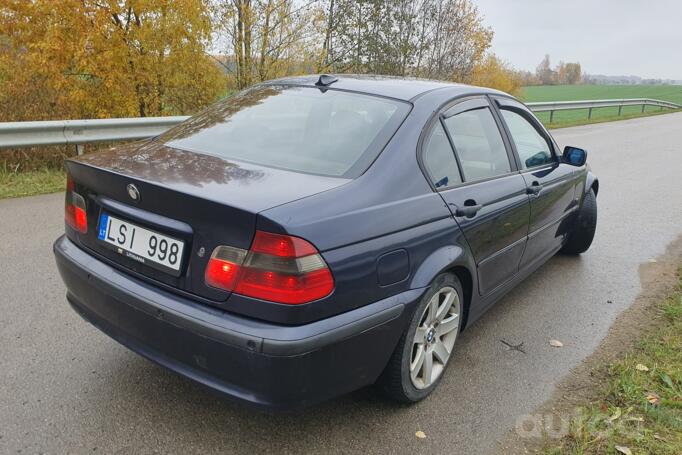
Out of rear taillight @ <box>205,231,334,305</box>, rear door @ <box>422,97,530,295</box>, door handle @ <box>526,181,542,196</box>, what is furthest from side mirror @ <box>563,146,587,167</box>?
rear taillight @ <box>205,231,334,305</box>

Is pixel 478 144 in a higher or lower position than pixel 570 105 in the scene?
lower

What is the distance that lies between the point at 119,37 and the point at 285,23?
5.19m

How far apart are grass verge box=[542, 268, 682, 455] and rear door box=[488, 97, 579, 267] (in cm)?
93

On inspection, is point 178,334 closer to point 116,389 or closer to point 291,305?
point 291,305

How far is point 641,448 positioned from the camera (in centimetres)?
241

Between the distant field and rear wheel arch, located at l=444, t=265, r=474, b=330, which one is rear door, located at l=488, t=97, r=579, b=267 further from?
the distant field

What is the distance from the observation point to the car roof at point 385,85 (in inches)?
116

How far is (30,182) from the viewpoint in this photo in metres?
6.47

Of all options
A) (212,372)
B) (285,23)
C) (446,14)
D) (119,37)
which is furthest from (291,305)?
(446,14)

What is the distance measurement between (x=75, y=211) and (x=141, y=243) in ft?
2.09

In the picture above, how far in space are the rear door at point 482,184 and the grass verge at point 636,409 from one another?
0.84m

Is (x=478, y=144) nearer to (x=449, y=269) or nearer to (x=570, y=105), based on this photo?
(x=449, y=269)

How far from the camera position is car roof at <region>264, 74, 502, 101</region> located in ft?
9.70

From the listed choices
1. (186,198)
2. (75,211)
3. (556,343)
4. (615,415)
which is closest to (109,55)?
(75,211)
